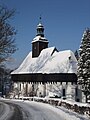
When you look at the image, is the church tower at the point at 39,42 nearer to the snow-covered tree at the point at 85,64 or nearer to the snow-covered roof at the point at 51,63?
the snow-covered roof at the point at 51,63

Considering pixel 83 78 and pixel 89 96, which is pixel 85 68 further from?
pixel 89 96

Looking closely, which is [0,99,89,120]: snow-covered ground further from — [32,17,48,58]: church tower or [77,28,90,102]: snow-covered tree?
[32,17,48,58]: church tower

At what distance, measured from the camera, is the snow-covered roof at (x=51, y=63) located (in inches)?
2245

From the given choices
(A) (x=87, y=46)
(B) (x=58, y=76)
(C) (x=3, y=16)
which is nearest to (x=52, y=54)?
(B) (x=58, y=76)

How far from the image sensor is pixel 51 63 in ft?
201

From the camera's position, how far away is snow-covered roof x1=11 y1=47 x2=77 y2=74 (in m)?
57.0

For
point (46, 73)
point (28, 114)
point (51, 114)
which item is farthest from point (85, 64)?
point (28, 114)

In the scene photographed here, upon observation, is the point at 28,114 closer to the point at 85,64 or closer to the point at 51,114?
the point at 51,114

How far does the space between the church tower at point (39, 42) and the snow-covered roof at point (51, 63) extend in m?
1.65

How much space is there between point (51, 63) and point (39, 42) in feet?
36.1

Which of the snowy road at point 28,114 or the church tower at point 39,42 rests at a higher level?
the church tower at point 39,42

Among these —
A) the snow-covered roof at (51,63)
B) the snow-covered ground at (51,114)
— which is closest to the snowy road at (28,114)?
the snow-covered ground at (51,114)

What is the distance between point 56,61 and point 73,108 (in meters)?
37.7

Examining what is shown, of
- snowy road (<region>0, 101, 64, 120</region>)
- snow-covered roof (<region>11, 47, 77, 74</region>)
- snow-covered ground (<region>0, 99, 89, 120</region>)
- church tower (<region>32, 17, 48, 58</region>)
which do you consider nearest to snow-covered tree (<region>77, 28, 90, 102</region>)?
snow-covered roof (<region>11, 47, 77, 74</region>)
